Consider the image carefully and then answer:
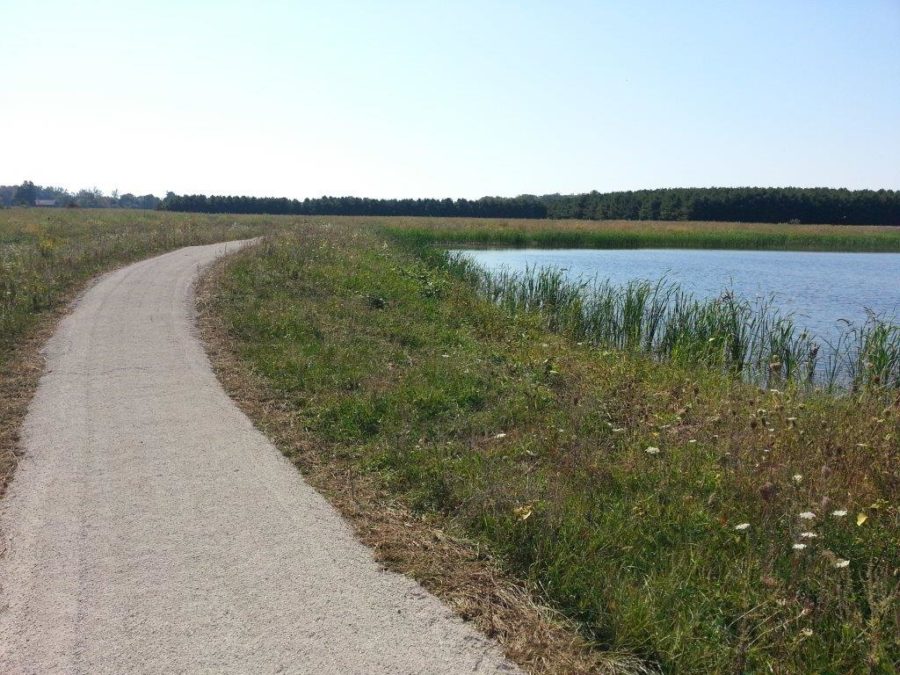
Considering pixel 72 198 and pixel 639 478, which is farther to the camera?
pixel 72 198

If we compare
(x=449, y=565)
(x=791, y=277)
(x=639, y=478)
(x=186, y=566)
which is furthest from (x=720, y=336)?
(x=791, y=277)

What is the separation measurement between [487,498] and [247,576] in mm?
1604

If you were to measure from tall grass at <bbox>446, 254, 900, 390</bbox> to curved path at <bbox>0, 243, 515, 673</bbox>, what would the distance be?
621 cm

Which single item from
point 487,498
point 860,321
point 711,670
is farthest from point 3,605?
point 860,321

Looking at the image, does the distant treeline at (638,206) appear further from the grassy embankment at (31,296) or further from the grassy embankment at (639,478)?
Result: the grassy embankment at (639,478)

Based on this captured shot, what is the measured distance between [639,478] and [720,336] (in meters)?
7.04

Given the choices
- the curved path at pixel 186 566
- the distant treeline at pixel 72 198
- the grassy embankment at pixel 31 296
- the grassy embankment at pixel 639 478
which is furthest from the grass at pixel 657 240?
the distant treeline at pixel 72 198

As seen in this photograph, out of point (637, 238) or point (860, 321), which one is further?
point (637, 238)

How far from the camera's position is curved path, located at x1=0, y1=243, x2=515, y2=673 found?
3279 millimetres

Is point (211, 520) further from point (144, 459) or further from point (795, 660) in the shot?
point (795, 660)

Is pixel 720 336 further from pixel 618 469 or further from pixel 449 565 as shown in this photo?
pixel 449 565

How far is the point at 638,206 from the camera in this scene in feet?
316

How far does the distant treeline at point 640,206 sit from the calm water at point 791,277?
153 ft

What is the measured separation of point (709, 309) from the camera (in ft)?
40.3
